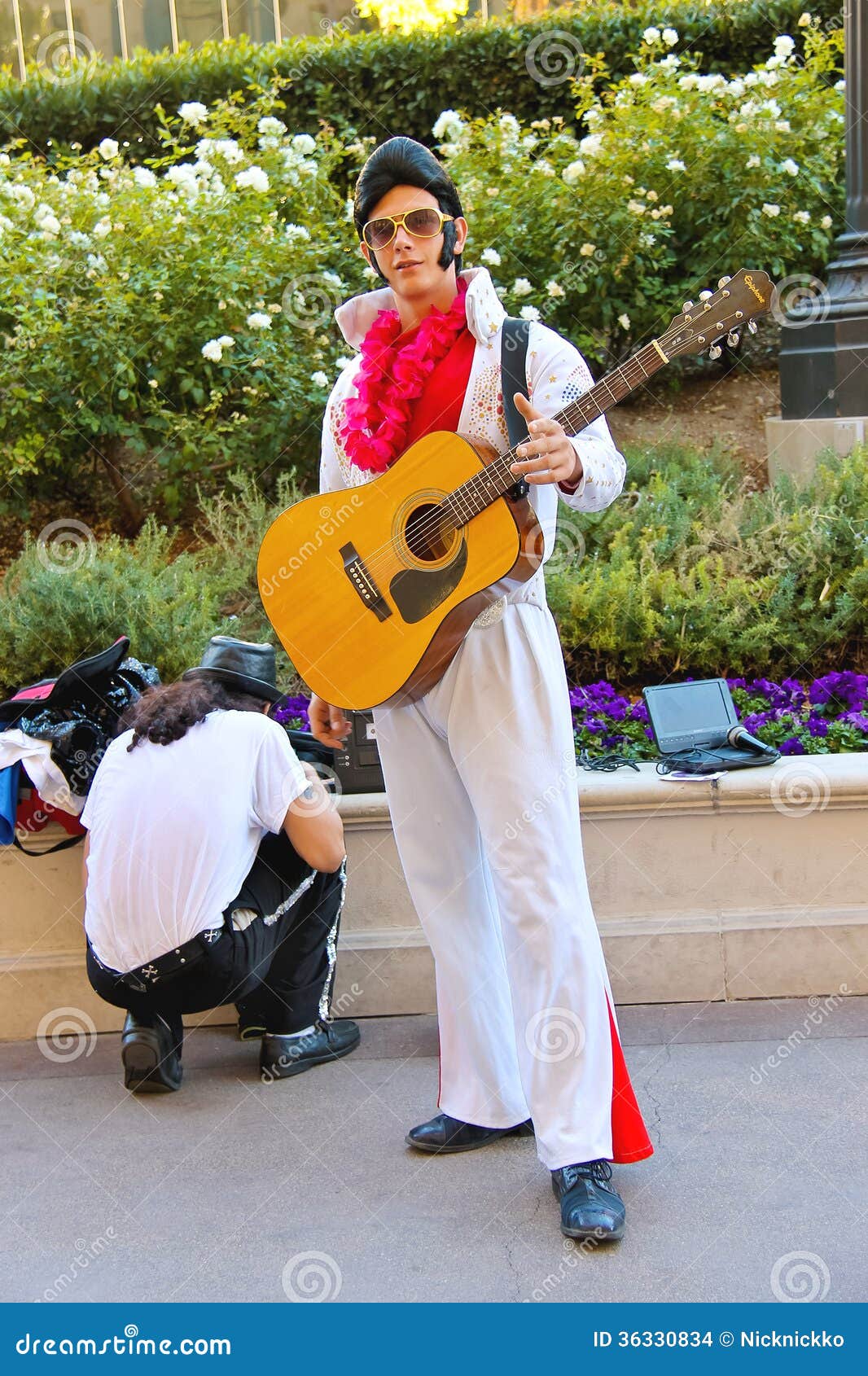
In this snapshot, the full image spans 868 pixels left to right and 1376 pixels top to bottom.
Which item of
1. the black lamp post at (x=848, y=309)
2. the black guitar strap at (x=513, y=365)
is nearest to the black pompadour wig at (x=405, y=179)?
the black guitar strap at (x=513, y=365)

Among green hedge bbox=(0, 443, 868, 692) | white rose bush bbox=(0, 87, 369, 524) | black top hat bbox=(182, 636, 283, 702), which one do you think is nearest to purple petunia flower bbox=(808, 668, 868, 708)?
green hedge bbox=(0, 443, 868, 692)

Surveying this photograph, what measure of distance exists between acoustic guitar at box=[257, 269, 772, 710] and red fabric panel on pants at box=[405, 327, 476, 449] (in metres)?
0.09

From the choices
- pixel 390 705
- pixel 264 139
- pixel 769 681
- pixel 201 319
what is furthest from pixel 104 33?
pixel 390 705

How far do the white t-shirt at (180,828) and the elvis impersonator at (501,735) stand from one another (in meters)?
0.57

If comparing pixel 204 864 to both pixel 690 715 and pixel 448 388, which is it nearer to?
pixel 448 388

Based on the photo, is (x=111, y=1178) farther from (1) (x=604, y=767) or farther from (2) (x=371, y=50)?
(2) (x=371, y=50)

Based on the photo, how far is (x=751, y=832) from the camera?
393cm

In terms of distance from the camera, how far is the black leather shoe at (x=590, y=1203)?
9.11 ft

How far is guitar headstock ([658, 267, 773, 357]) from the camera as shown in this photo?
8.83 feet

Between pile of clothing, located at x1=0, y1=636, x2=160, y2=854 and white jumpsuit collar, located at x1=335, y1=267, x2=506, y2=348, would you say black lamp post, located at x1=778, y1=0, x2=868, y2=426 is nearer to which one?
white jumpsuit collar, located at x1=335, y1=267, x2=506, y2=348

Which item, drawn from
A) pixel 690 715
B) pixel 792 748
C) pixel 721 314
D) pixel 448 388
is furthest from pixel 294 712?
pixel 721 314

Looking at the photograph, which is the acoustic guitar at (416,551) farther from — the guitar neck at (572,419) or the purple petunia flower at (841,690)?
the purple petunia flower at (841,690)

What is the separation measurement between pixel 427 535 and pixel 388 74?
7771 mm

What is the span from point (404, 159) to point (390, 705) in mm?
1156
